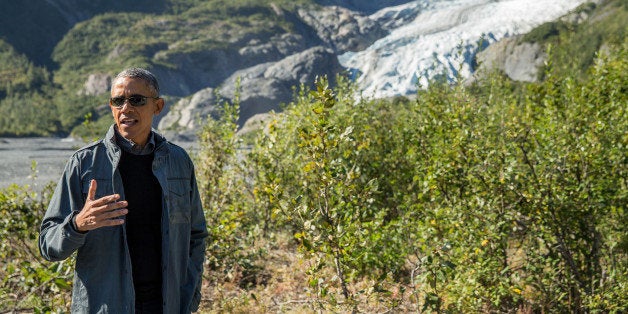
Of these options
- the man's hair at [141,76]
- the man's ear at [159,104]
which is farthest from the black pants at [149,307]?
the man's hair at [141,76]

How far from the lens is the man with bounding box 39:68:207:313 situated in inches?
135

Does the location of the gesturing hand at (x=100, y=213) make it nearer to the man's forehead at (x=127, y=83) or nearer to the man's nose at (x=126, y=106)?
the man's nose at (x=126, y=106)

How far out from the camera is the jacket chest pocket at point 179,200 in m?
3.72

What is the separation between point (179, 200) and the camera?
381cm

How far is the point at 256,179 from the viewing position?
10.8m

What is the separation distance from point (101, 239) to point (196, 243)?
88 centimetres

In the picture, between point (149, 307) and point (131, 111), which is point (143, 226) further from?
point (131, 111)

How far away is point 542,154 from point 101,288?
5.38 metres

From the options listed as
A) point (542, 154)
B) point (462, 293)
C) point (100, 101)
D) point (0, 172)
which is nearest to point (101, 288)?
point (462, 293)

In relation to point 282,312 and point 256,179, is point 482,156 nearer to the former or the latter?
point 282,312

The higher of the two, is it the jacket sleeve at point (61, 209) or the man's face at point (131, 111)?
the man's face at point (131, 111)

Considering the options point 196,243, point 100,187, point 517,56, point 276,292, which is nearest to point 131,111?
point 100,187

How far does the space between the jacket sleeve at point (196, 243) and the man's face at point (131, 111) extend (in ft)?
2.01

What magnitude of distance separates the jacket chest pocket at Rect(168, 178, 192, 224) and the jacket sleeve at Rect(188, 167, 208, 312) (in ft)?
0.52
